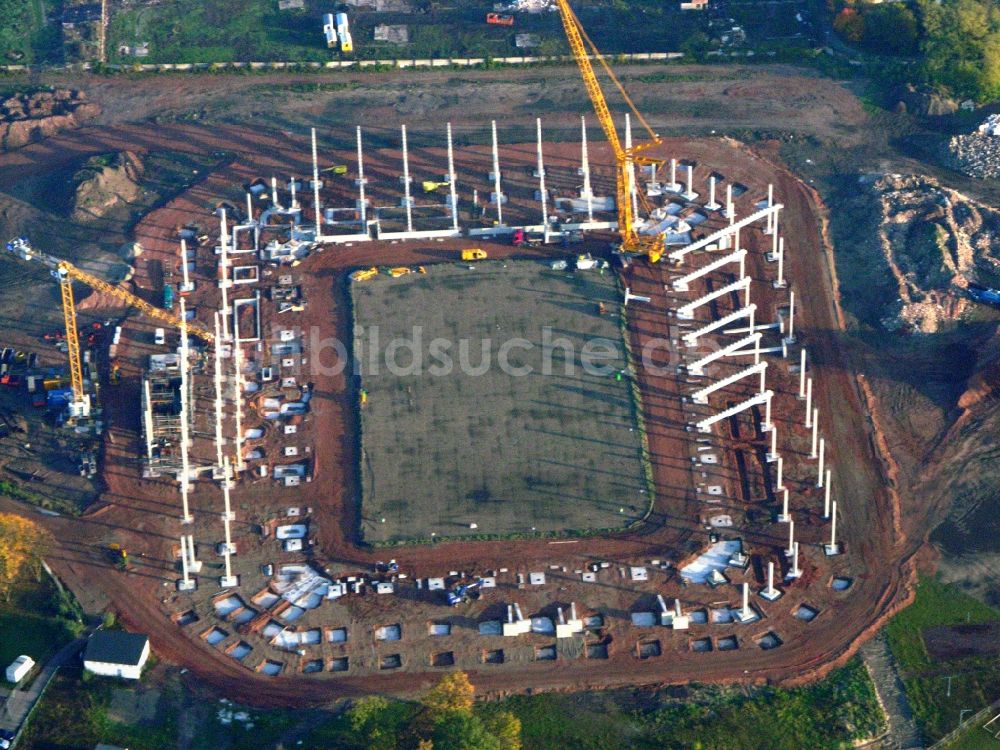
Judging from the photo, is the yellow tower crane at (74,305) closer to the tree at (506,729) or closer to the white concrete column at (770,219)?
the tree at (506,729)

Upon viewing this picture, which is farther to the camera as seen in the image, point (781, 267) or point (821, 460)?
point (781, 267)

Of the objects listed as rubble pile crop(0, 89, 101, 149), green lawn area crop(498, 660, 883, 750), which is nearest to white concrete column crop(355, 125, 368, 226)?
rubble pile crop(0, 89, 101, 149)

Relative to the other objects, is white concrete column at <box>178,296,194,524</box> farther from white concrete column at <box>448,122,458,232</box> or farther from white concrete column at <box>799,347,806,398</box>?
white concrete column at <box>799,347,806,398</box>

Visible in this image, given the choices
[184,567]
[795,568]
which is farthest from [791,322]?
[184,567]

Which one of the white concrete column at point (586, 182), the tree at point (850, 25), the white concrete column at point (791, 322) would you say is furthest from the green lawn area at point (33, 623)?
the tree at point (850, 25)

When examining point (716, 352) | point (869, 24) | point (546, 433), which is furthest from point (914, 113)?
point (546, 433)

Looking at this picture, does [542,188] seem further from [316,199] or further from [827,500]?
[827,500]
